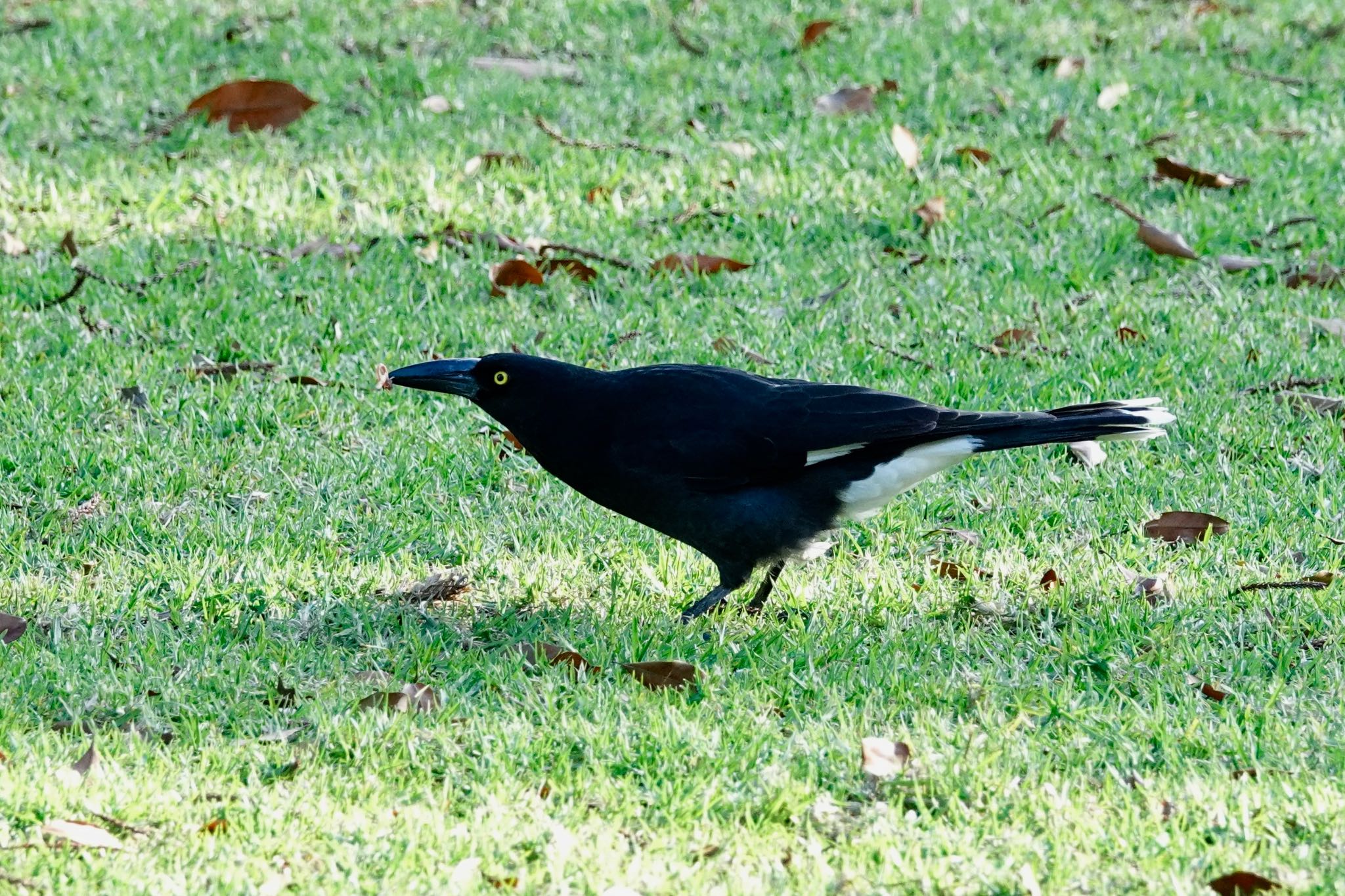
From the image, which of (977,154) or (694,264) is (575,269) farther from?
(977,154)

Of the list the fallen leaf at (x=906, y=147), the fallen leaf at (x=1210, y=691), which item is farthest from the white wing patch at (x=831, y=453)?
the fallen leaf at (x=906, y=147)

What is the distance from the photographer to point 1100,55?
1006 cm

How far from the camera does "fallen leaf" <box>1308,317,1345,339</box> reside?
22.7 ft

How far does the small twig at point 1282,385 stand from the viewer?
6414 millimetres

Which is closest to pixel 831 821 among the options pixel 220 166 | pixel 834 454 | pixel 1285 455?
pixel 834 454

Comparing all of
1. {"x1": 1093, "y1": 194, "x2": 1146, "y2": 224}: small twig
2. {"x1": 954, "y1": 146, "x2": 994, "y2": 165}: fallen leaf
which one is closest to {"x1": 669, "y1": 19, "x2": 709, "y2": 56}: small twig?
{"x1": 954, "y1": 146, "x2": 994, "y2": 165}: fallen leaf

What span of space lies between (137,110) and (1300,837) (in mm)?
7392

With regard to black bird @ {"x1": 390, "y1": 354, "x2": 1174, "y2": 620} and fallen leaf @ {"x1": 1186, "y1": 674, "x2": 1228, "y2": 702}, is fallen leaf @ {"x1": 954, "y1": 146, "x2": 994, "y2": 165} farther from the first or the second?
fallen leaf @ {"x1": 1186, "y1": 674, "x2": 1228, "y2": 702}

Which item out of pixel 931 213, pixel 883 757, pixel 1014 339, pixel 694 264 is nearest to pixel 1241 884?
pixel 883 757

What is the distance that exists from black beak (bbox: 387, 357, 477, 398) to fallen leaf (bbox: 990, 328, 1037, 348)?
2.65 meters

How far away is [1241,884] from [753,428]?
209 cm

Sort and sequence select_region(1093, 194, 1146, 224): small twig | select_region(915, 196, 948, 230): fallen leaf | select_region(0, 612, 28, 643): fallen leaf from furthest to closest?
select_region(915, 196, 948, 230): fallen leaf < select_region(1093, 194, 1146, 224): small twig < select_region(0, 612, 28, 643): fallen leaf

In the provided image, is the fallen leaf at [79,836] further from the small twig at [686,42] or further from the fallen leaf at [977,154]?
the small twig at [686,42]

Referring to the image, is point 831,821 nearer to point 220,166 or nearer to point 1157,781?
point 1157,781
